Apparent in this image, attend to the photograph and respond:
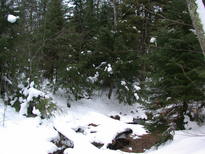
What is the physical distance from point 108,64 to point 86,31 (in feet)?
9.21

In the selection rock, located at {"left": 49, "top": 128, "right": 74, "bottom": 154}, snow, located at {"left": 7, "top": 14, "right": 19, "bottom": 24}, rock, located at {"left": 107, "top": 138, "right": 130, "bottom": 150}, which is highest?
snow, located at {"left": 7, "top": 14, "right": 19, "bottom": 24}

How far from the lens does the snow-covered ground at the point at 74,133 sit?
657cm

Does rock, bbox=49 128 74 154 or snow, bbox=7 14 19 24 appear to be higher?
snow, bbox=7 14 19 24

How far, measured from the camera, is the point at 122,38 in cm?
1528

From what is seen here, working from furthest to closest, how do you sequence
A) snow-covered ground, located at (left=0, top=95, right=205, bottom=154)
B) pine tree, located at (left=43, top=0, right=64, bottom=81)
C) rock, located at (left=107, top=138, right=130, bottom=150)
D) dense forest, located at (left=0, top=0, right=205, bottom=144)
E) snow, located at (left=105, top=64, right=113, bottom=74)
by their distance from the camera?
snow, located at (left=105, top=64, right=113, bottom=74), pine tree, located at (left=43, top=0, right=64, bottom=81), rock, located at (left=107, top=138, right=130, bottom=150), dense forest, located at (left=0, top=0, right=205, bottom=144), snow-covered ground, located at (left=0, top=95, right=205, bottom=154)

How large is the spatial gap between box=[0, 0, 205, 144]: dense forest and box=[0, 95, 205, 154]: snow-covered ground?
0.56 m

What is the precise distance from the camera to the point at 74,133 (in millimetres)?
9188

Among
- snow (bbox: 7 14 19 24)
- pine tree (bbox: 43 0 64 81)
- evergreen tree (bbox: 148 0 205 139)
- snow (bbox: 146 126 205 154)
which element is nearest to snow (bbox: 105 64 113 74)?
pine tree (bbox: 43 0 64 81)

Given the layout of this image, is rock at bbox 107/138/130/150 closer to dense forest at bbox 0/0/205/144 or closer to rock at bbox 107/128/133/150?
rock at bbox 107/128/133/150

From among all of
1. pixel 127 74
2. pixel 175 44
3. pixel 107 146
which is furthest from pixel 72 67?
pixel 175 44

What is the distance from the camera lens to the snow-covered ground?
21.6ft

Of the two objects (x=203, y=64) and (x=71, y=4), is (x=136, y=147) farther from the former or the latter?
(x=71, y=4)

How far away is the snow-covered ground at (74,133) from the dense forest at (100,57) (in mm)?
556

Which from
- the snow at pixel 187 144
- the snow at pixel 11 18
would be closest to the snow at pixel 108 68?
the snow at pixel 11 18
